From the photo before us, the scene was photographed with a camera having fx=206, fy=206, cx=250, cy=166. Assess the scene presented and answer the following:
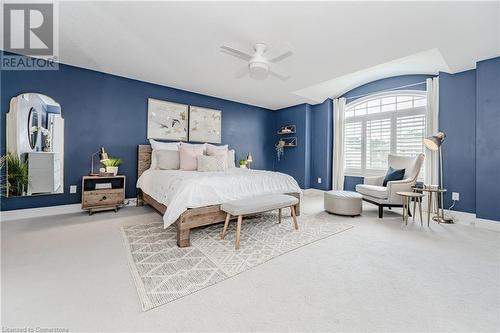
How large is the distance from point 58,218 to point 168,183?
6.63ft

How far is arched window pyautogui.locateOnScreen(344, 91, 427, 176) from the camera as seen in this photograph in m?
4.37

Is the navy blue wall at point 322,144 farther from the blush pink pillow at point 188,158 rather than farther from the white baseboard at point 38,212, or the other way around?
the white baseboard at point 38,212

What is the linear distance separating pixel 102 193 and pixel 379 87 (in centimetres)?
621

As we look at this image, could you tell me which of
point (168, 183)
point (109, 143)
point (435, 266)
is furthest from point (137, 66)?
point (435, 266)

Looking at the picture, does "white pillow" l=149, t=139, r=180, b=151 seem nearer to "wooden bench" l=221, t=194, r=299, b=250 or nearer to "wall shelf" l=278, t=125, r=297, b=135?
"wooden bench" l=221, t=194, r=299, b=250

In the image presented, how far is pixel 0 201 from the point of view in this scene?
3.10 meters

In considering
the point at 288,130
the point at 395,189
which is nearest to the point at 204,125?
the point at 288,130

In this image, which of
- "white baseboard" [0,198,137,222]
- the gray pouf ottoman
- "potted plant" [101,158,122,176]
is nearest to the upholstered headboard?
"potted plant" [101,158,122,176]

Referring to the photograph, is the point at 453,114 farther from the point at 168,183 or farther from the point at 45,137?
the point at 45,137

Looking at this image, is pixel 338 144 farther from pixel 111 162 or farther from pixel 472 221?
pixel 111 162

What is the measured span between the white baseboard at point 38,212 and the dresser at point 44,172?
0.28 metres

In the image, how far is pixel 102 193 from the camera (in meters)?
3.49

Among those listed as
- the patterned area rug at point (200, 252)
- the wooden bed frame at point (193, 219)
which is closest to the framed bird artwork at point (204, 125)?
the wooden bed frame at point (193, 219)

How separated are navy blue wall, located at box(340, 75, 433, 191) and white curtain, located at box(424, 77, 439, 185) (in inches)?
11.7
